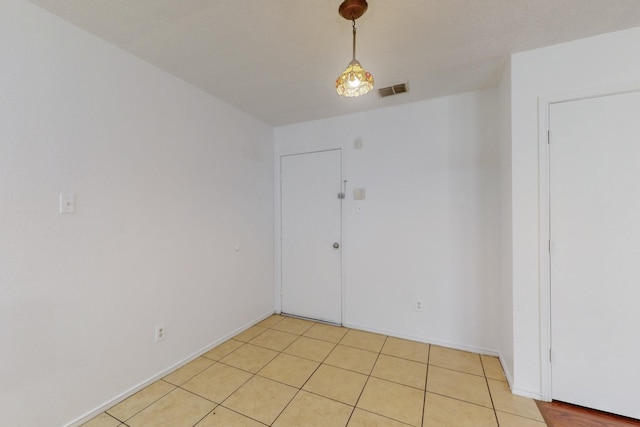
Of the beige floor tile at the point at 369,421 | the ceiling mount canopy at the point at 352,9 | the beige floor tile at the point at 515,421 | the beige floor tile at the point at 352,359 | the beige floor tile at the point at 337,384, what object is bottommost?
the beige floor tile at the point at 352,359

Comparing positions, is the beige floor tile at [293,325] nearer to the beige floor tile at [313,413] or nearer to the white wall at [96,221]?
the white wall at [96,221]

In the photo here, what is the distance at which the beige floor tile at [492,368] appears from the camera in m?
2.05

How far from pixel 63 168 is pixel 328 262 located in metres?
2.43

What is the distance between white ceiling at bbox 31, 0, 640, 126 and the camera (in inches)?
56.4

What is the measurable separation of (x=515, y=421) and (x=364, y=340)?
1310 millimetres

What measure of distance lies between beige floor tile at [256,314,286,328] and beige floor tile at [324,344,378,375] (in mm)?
936

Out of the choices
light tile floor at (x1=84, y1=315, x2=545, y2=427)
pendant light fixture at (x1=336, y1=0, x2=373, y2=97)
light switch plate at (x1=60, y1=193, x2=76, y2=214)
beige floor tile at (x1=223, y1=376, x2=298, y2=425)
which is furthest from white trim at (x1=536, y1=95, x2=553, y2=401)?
light switch plate at (x1=60, y1=193, x2=76, y2=214)

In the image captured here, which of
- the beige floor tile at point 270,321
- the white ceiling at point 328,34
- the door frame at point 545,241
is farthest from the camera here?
the beige floor tile at point 270,321

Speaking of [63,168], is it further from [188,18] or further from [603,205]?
[603,205]

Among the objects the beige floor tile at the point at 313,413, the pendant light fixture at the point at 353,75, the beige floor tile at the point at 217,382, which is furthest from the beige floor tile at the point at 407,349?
the pendant light fixture at the point at 353,75

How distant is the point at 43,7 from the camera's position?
1.44 meters

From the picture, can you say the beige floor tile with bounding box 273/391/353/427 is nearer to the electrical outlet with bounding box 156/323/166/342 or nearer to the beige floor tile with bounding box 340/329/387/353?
the beige floor tile with bounding box 340/329/387/353

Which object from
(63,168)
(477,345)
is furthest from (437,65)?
(63,168)

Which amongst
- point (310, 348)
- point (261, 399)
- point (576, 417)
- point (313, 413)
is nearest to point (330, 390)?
point (313, 413)
